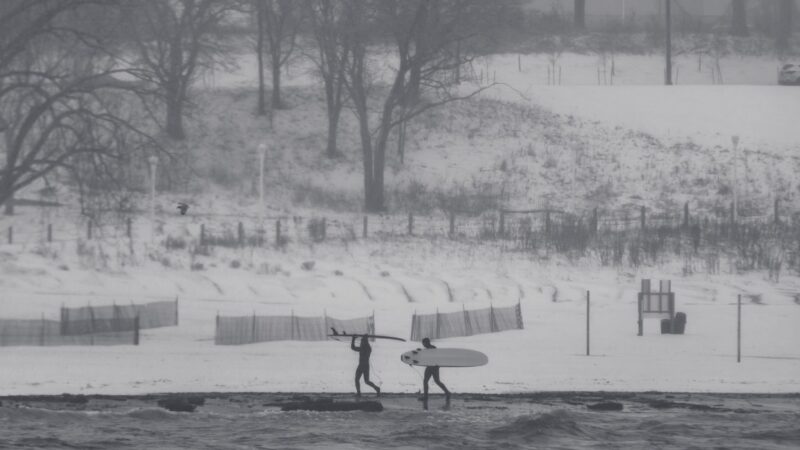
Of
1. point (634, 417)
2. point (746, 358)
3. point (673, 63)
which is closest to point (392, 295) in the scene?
point (746, 358)

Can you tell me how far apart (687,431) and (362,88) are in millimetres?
41624

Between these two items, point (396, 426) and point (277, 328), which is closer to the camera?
point (396, 426)

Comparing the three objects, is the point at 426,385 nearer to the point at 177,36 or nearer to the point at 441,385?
the point at 441,385

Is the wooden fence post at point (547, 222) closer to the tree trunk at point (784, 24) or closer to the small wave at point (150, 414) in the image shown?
the small wave at point (150, 414)

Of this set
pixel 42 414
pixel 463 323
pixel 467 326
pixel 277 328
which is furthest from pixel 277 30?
pixel 42 414

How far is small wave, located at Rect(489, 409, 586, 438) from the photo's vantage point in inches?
1216

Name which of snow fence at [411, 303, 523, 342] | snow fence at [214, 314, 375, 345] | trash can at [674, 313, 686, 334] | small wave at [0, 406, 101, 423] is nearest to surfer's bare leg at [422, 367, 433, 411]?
small wave at [0, 406, 101, 423]

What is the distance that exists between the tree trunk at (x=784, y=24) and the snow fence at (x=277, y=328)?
62.3 metres

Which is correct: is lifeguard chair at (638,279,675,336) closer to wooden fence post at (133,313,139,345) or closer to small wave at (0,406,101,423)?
wooden fence post at (133,313,139,345)

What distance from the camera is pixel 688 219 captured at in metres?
64.3

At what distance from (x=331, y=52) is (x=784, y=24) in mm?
37781

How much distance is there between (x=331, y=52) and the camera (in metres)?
72.1

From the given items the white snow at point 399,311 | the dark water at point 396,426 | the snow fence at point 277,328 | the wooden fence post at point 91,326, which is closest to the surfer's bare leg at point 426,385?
the dark water at point 396,426

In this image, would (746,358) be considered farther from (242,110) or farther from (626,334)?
(242,110)
